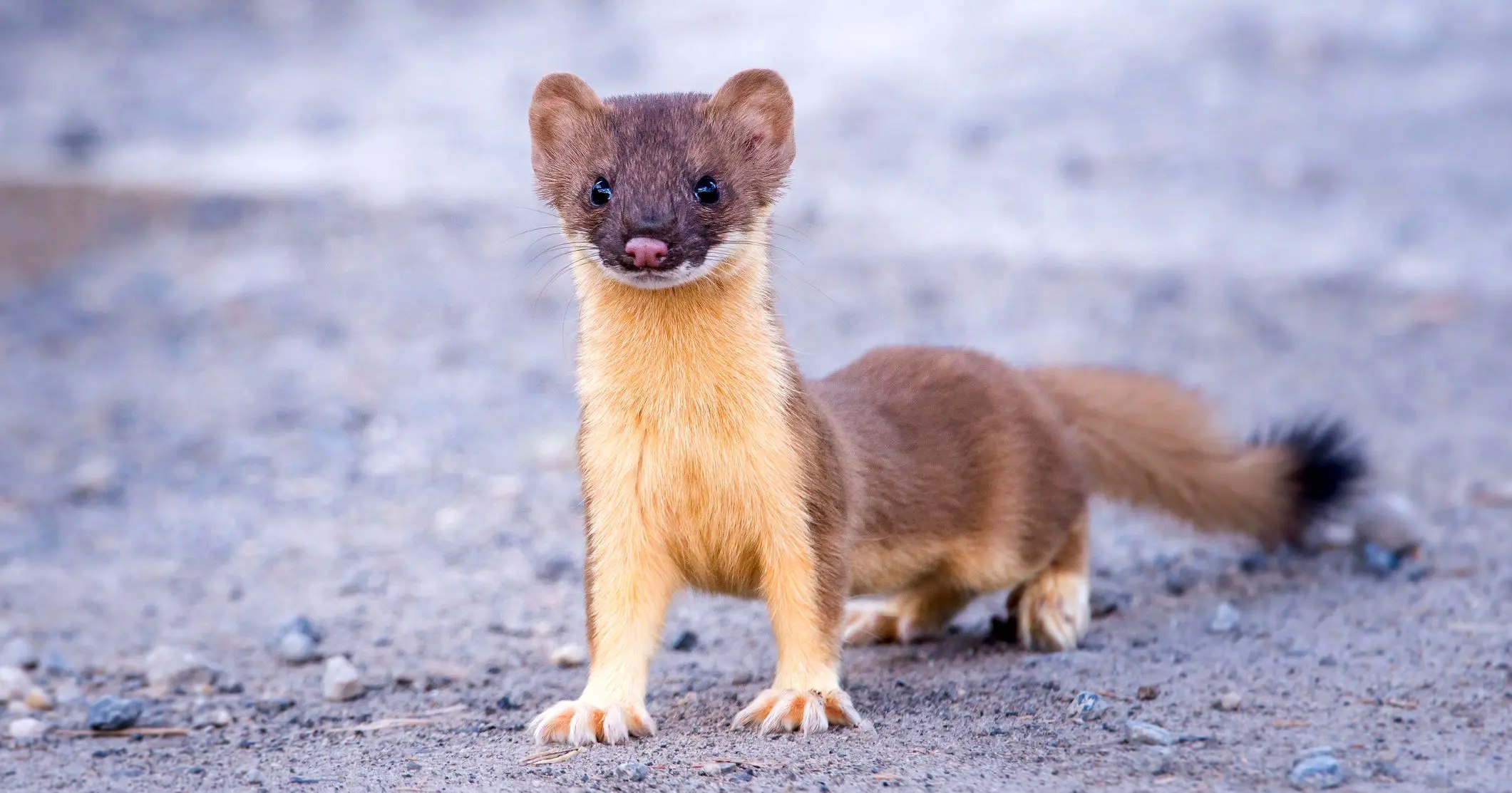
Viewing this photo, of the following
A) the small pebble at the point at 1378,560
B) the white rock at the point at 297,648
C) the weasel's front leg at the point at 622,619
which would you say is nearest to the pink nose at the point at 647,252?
the weasel's front leg at the point at 622,619

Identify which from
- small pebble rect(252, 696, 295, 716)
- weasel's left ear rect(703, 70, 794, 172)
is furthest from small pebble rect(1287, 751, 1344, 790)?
small pebble rect(252, 696, 295, 716)

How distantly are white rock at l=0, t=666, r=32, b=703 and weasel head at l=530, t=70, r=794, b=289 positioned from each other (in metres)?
2.00

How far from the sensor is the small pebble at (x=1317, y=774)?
3049mm

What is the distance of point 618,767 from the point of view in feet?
10.7

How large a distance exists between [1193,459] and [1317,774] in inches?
79.4

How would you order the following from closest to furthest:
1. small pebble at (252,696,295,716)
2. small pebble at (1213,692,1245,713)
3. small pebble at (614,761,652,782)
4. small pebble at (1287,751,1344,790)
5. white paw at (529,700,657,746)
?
small pebble at (1287,751,1344,790), small pebble at (614,761,652,782), white paw at (529,700,657,746), small pebble at (1213,692,1245,713), small pebble at (252,696,295,716)

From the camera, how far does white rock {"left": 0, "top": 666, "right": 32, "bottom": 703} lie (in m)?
4.43

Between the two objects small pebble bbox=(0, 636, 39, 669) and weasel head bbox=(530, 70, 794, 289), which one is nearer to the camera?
weasel head bbox=(530, 70, 794, 289)

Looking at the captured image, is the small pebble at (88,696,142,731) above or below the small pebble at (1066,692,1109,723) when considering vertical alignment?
below

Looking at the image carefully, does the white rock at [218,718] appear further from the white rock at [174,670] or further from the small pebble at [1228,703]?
the small pebble at [1228,703]

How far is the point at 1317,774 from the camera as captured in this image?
121 inches

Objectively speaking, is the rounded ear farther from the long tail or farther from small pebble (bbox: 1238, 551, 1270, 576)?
small pebble (bbox: 1238, 551, 1270, 576)

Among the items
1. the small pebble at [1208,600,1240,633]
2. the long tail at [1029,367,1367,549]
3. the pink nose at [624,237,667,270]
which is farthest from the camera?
the long tail at [1029,367,1367,549]

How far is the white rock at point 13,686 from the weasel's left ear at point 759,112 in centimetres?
242
